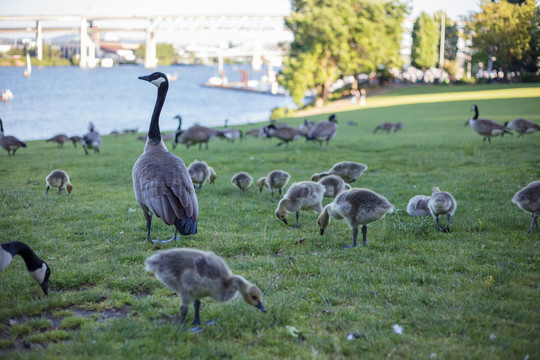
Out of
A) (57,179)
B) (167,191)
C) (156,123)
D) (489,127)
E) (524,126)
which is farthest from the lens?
(524,126)

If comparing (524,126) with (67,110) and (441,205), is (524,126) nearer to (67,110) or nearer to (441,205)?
(441,205)

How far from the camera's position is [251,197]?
10031 mm

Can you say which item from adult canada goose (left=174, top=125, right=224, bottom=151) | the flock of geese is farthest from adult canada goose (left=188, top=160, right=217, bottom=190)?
adult canada goose (left=174, top=125, right=224, bottom=151)

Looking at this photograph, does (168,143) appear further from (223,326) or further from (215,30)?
(215,30)

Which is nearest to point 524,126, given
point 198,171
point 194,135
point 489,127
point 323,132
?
point 489,127

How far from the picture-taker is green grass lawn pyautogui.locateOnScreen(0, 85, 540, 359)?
387 cm

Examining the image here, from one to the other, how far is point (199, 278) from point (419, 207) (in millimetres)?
5000

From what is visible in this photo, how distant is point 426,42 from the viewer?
254 feet

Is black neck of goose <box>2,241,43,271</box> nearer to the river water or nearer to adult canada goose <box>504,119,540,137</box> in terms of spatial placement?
adult canada goose <box>504,119,540,137</box>

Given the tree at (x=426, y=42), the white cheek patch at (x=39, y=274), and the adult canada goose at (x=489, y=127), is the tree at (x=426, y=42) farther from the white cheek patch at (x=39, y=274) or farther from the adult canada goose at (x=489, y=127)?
the white cheek patch at (x=39, y=274)

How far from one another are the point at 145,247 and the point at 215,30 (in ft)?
489

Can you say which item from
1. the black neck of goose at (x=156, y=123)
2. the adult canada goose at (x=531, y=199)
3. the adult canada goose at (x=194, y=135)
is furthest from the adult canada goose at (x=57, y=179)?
the adult canada goose at (x=531, y=199)

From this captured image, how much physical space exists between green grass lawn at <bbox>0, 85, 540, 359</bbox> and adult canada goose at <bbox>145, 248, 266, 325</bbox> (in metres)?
0.36

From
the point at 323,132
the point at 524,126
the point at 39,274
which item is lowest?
the point at 39,274
